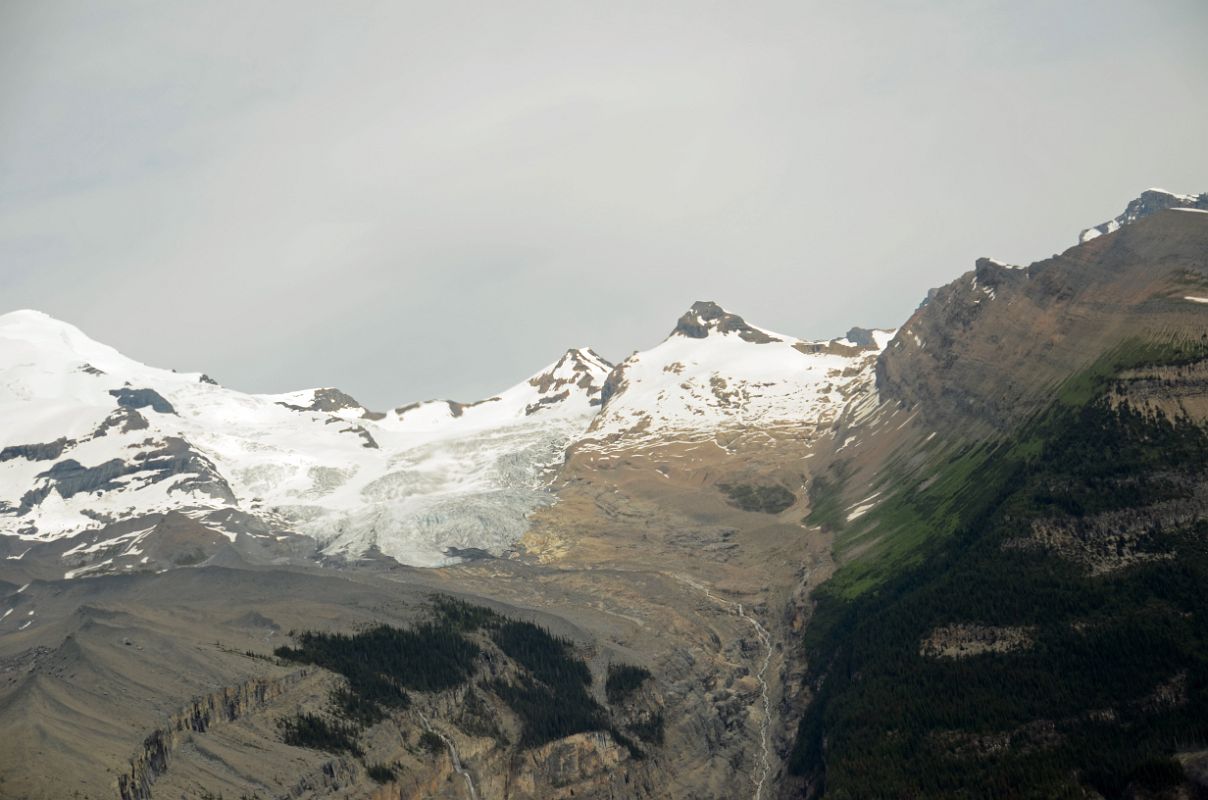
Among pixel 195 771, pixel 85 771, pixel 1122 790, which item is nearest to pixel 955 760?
pixel 1122 790

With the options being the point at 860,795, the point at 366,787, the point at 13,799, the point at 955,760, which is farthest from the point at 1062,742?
the point at 13,799

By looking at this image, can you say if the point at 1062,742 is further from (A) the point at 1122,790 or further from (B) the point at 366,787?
(B) the point at 366,787

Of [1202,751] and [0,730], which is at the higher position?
[0,730]

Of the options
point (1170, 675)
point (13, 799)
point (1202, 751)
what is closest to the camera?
point (13, 799)

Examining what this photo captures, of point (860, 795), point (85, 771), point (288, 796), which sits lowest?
point (860, 795)

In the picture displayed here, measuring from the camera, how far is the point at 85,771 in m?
168

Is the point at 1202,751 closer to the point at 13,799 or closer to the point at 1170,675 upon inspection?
the point at 1170,675

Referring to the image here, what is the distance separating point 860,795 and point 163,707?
112 meters

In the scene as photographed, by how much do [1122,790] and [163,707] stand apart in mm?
143991

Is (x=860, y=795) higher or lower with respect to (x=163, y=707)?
lower

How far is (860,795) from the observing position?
643 feet

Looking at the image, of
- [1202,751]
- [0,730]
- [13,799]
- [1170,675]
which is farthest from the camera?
[1170,675]

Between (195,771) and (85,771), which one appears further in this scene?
(195,771)

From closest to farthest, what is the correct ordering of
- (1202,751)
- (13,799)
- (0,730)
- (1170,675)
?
(13,799)
(1202,751)
(0,730)
(1170,675)
